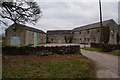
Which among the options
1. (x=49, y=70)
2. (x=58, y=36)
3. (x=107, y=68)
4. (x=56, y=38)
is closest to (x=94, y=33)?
Result: (x=58, y=36)

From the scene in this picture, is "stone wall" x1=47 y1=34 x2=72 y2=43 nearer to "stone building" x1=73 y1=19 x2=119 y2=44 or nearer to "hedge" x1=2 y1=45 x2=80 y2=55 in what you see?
"stone building" x1=73 y1=19 x2=119 y2=44

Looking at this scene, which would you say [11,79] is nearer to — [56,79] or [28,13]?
[56,79]

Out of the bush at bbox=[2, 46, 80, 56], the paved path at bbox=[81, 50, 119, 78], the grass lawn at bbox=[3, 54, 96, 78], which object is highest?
the bush at bbox=[2, 46, 80, 56]

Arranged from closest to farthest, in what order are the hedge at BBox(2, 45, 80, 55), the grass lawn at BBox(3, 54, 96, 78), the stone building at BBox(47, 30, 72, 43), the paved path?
the grass lawn at BBox(3, 54, 96, 78)
the paved path
the hedge at BBox(2, 45, 80, 55)
the stone building at BBox(47, 30, 72, 43)

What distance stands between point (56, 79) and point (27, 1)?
8970 millimetres

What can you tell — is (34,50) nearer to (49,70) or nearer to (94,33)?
(49,70)

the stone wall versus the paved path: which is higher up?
the stone wall

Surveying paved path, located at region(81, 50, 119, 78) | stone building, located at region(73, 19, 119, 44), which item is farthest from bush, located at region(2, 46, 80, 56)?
stone building, located at region(73, 19, 119, 44)

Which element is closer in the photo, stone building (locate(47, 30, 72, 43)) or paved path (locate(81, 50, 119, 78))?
paved path (locate(81, 50, 119, 78))

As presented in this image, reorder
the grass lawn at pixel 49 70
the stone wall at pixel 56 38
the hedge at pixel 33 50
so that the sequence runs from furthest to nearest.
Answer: the stone wall at pixel 56 38 → the hedge at pixel 33 50 → the grass lawn at pixel 49 70

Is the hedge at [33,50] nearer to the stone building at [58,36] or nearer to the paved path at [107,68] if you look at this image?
the paved path at [107,68]

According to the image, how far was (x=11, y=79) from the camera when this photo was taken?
5203mm

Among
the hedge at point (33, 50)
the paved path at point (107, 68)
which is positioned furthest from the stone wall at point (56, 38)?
the paved path at point (107, 68)

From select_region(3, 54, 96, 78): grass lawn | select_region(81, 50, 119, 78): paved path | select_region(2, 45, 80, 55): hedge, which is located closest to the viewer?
select_region(3, 54, 96, 78): grass lawn
